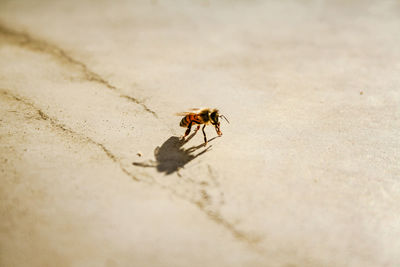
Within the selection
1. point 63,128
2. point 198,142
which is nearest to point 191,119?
point 198,142

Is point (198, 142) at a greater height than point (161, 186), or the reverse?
point (198, 142)

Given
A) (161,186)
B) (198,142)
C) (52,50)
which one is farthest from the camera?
(52,50)

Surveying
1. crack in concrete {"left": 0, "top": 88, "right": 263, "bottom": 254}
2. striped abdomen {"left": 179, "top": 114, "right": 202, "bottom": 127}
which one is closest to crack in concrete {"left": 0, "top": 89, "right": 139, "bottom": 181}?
crack in concrete {"left": 0, "top": 88, "right": 263, "bottom": 254}

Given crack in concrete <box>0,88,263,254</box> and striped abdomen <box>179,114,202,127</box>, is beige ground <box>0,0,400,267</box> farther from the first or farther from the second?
striped abdomen <box>179,114,202,127</box>

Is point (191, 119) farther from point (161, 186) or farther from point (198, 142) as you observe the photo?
point (161, 186)

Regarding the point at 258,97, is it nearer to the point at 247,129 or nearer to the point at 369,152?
the point at 247,129

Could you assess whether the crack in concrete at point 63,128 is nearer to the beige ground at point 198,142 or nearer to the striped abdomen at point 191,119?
the beige ground at point 198,142
